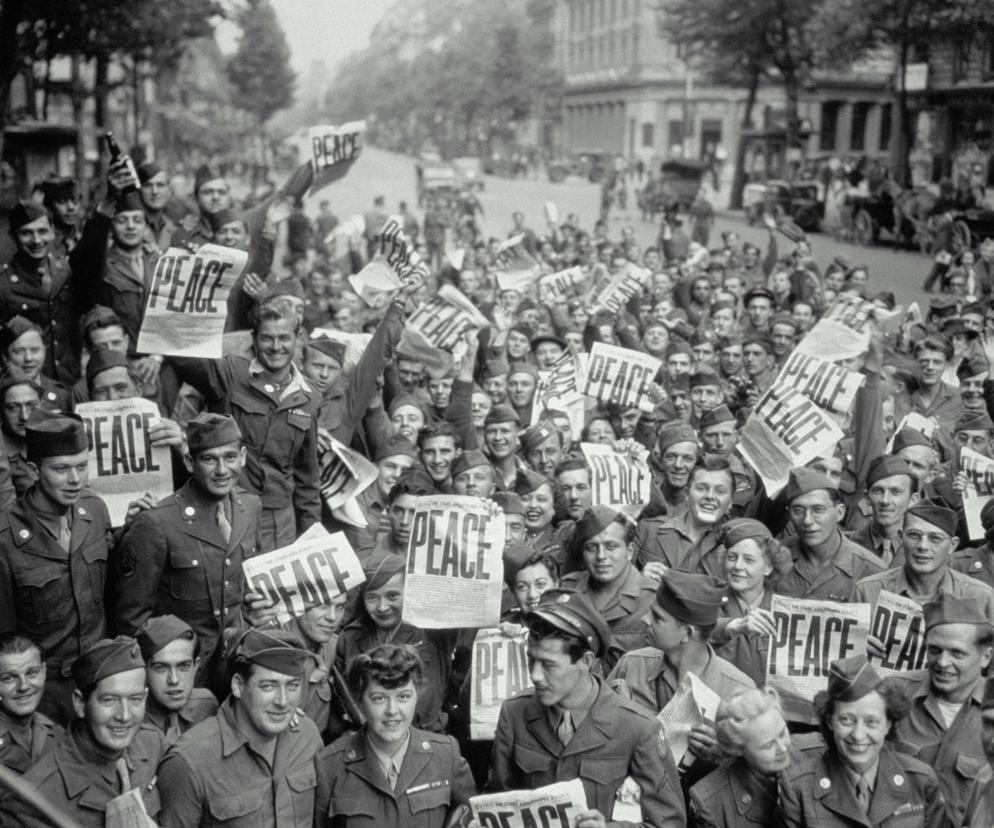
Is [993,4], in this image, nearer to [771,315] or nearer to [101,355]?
[771,315]

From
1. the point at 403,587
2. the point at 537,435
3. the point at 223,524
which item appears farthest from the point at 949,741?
the point at 537,435

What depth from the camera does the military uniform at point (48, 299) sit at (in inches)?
311

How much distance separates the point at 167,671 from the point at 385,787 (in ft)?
3.12

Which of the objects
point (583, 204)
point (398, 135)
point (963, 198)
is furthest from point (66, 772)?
point (398, 135)

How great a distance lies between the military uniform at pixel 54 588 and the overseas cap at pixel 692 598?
2.36 metres

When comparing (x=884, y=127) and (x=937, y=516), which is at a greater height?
(x=884, y=127)

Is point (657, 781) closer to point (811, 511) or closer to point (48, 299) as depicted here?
point (811, 511)

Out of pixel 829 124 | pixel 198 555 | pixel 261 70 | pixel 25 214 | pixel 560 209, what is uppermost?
pixel 261 70

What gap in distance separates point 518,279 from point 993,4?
22607mm

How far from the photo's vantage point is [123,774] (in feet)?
13.7

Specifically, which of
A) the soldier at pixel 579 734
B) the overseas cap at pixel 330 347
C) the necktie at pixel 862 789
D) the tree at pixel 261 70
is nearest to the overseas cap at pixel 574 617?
the soldier at pixel 579 734

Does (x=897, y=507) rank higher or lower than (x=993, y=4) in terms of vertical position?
lower

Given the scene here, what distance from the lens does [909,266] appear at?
28.9m

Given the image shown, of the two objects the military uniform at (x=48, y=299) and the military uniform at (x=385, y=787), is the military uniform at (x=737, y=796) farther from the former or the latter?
the military uniform at (x=48, y=299)
